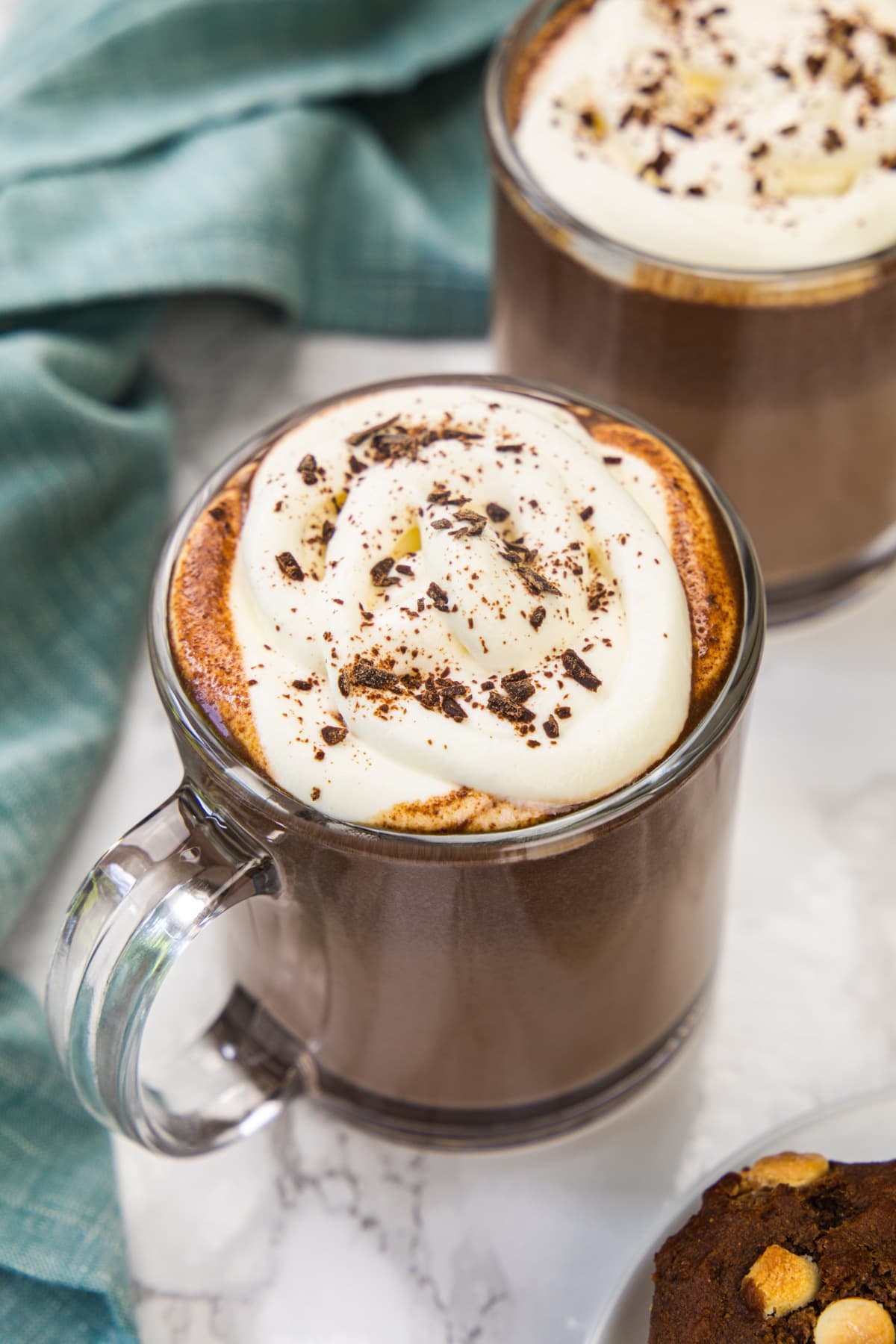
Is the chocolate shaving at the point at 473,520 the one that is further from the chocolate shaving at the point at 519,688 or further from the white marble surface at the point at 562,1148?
the white marble surface at the point at 562,1148

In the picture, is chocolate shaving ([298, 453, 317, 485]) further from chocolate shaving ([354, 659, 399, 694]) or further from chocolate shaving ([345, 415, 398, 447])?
chocolate shaving ([354, 659, 399, 694])

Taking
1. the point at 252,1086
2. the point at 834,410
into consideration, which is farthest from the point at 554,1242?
the point at 834,410

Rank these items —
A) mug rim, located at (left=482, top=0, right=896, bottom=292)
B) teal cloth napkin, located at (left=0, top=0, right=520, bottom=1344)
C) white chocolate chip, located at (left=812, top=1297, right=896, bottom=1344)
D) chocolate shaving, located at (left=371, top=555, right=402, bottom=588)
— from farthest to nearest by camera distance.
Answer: teal cloth napkin, located at (left=0, top=0, right=520, bottom=1344), mug rim, located at (left=482, top=0, right=896, bottom=292), chocolate shaving, located at (left=371, top=555, right=402, bottom=588), white chocolate chip, located at (left=812, top=1297, right=896, bottom=1344)

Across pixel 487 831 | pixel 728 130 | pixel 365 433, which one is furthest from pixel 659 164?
pixel 487 831

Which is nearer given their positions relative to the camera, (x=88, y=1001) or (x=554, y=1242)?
(x=88, y=1001)

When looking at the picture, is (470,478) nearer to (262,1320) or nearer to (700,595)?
(700,595)

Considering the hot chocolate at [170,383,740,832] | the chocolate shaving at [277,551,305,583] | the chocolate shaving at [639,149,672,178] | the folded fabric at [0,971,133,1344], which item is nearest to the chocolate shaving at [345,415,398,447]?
the hot chocolate at [170,383,740,832]

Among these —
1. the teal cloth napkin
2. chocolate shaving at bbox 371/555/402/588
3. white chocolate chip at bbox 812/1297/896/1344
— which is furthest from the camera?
the teal cloth napkin
